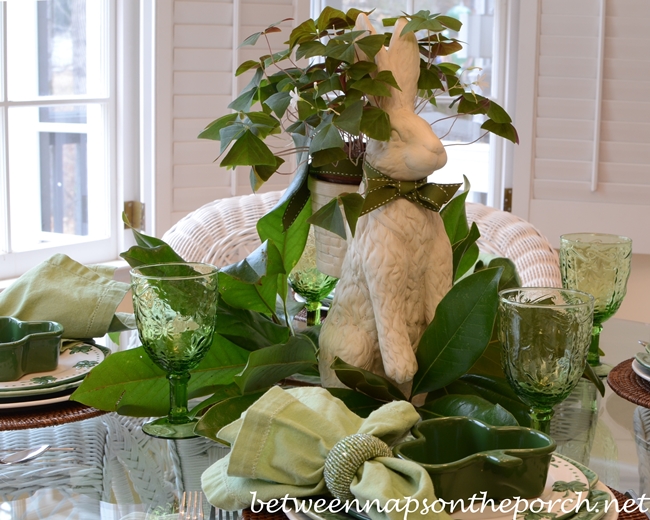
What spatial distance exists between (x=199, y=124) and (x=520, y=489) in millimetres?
1974

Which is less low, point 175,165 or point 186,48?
point 186,48

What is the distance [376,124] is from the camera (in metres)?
Result: 0.82

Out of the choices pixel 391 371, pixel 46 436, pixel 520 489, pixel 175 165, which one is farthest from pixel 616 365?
pixel 175 165

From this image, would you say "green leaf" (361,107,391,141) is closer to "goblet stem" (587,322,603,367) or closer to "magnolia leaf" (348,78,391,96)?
"magnolia leaf" (348,78,391,96)

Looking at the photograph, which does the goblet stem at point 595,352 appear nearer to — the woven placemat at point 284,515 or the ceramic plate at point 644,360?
the ceramic plate at point 644,360

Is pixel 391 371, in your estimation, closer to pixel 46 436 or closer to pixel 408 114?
pixel 408 114

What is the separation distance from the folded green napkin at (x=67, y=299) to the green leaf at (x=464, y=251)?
42cm

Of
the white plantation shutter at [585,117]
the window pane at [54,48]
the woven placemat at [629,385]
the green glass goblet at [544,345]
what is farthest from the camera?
the white plantation shutter at [585,117]

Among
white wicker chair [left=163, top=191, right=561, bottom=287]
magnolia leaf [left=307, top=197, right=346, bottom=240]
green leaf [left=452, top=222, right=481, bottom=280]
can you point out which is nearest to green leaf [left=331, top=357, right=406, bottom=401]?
magnolia leaf [left=307, top=197, right=346, bottom=240]

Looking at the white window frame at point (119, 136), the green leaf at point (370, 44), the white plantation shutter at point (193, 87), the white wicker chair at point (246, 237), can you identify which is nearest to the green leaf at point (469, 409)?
the green leaf at point (370, 44)

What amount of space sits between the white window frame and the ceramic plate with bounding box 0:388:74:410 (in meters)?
1.56

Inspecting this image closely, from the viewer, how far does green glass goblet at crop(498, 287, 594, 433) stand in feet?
2.44

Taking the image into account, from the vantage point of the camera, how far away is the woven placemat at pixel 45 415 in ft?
2.88

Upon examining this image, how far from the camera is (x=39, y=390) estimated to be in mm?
916
